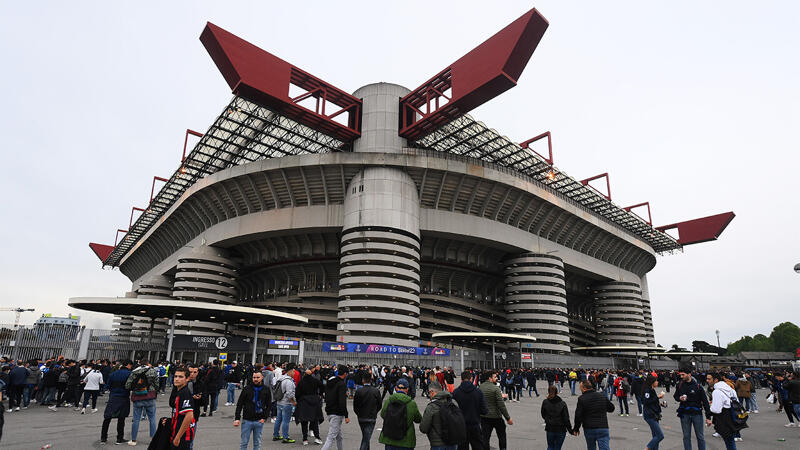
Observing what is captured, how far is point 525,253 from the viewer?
57.6 meters

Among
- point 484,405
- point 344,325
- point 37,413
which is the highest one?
point 344,325

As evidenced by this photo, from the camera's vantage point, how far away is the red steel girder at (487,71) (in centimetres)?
3431

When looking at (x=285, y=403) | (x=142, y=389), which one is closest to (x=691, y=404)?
(x=285, y=403)

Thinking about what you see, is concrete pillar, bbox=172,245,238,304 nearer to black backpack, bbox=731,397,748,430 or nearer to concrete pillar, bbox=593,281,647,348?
black backpack, bbox=731,397,748,430

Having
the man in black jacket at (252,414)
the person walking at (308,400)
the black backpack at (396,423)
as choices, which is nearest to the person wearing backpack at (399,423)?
the black backpack at (396,423)

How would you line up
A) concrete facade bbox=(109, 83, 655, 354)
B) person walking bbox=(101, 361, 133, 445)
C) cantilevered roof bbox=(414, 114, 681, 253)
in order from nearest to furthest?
person walking bbox=(101, 361, 133, 445), concrete facade bbox=(109, 83, 655, 354), cantilevered roof bbox=(414, 114, 681, 253)

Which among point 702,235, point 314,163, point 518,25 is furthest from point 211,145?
point 702,235

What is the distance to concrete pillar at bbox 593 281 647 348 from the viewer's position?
73.0m

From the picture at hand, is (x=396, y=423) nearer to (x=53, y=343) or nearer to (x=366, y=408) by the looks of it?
(x=366, y=408)

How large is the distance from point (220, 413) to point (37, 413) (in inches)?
224

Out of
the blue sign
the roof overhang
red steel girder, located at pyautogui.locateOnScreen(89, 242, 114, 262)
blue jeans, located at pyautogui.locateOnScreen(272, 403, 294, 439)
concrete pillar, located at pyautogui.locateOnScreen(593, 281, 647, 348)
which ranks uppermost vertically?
red steel girder, located at pyautogui.locateOnScreen(89, 242, 114, 262)

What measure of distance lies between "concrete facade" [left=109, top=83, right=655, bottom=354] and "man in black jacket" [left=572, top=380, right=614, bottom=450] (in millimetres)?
36010

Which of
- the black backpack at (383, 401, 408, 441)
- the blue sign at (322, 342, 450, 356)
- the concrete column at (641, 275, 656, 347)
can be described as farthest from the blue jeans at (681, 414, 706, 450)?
the concrete column at (641, 275, 656, 347)

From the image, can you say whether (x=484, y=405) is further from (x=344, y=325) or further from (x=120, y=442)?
(x=344, y=325)
